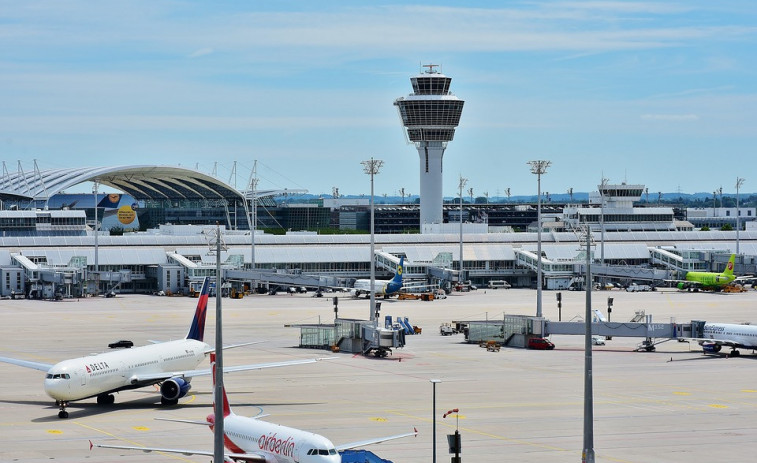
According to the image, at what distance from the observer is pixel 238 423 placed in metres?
42.2

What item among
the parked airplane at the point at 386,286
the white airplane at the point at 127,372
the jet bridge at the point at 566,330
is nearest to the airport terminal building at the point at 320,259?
the parked airplane at the point at 386,286

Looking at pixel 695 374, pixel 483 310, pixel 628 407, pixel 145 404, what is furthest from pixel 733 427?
pixel 483 310

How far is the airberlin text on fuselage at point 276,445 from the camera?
127 feet

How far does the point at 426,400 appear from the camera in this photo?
194ft

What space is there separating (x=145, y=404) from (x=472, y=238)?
12021cm

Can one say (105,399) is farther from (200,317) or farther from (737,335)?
(737,335)

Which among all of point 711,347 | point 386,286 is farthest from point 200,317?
point 386,286

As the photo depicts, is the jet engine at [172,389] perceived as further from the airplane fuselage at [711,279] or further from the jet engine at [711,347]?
the airplane fuselage at [711,279]

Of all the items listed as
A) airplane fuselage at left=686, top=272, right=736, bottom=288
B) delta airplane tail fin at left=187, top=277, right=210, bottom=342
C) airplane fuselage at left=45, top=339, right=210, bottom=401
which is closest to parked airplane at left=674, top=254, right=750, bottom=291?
airplane fuselage at left=686, top=272, right=736, bottom=288

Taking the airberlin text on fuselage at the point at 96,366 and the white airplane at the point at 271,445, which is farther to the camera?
the airberlin text on fuselage at the point at 96,366

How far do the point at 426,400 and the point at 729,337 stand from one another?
1213 inches

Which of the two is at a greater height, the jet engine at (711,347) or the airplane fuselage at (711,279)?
the airplane fuselage at (711,279)

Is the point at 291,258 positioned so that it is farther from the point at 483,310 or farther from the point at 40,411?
the point at 40,411

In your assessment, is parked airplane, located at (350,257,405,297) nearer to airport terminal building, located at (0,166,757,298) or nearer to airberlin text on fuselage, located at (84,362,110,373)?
airport terminal building, located at (0,166,757,298)
